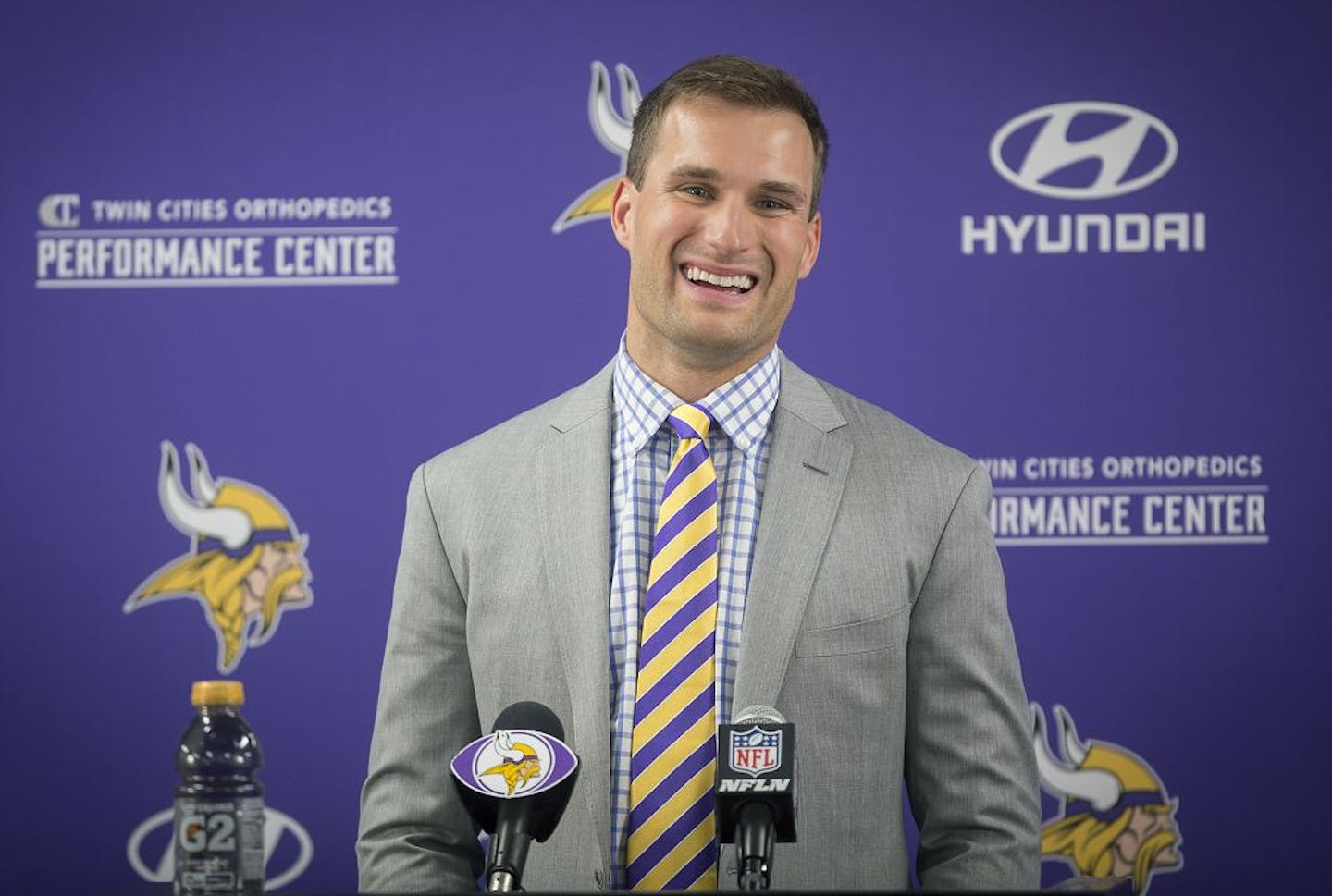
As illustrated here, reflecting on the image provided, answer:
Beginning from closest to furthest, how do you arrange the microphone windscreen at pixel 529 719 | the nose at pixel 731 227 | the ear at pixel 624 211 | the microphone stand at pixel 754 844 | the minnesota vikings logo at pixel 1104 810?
the microphone stand at pixel 754 844 → the microphone windscreen at pixel 529 719 → the nose at pixel 731 227 → the ear at pixel 624 211 → the minnesota vikings logo at pixel 1104 810

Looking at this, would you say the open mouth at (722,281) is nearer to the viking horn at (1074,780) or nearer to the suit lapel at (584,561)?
the suit lapel at (584,561)

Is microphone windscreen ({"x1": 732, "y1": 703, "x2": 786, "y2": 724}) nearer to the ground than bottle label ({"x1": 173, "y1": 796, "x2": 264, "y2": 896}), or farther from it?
farther from it

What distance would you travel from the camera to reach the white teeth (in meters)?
2.04

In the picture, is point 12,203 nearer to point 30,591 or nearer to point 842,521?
point 30,591

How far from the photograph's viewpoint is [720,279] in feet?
6.70

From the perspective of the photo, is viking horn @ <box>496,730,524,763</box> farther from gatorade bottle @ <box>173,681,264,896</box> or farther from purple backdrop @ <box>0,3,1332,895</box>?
purple backdrop @ <box>0,3,1332,895</box>

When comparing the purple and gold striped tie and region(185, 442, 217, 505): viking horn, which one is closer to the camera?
the purple and gold striped tie

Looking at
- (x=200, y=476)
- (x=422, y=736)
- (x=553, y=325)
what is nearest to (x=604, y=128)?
(x=553, y=325)

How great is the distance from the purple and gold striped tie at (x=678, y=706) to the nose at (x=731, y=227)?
0.29 m

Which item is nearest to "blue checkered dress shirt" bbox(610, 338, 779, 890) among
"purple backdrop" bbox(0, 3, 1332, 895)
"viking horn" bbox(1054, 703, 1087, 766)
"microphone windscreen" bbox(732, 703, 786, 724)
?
"microphone windscreen" bbox(732, 703, 786, 724)

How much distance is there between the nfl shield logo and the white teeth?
0.75 m

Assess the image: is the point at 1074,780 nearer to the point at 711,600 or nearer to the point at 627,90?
the point at 711,600

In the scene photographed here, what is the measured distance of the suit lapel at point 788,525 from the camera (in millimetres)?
1936

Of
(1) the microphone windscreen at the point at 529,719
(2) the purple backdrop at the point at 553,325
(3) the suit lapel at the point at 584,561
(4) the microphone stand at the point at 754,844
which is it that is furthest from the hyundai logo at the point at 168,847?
(4) the microphone stand at the point at 754,844
